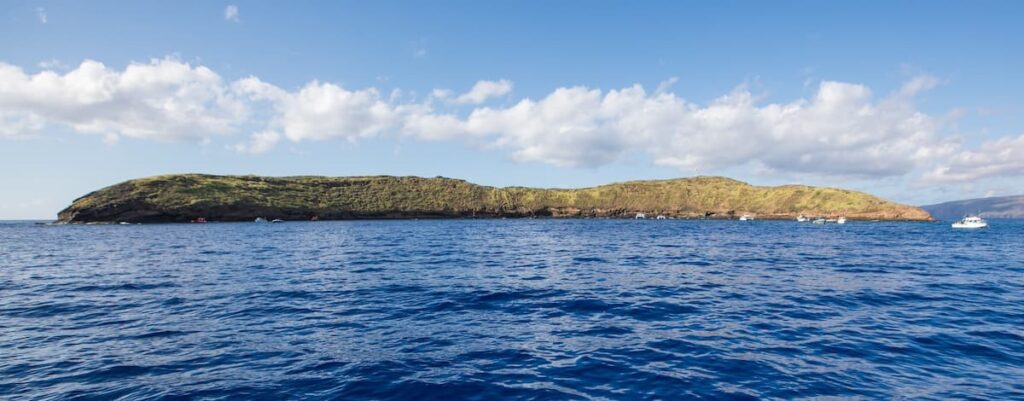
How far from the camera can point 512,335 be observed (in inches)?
683

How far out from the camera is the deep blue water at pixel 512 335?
12359mm

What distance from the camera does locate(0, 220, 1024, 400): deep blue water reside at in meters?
12.4

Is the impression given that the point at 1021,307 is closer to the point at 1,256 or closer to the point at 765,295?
the point at 765,295

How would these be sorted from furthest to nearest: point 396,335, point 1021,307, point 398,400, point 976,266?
1. point 976,266
2. point 1021,307
3. point 396,335
4. point 398,400

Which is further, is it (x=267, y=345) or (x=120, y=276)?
(x=120, y=276)

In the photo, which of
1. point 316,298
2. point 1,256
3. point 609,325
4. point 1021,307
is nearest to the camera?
point 609,325

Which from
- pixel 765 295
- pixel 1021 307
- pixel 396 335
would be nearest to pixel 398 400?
pixel 396 335

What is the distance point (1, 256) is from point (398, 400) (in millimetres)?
68382

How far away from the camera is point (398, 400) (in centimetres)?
1133

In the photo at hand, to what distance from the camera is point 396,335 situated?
17266 millimetres

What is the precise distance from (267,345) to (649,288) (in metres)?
20.3

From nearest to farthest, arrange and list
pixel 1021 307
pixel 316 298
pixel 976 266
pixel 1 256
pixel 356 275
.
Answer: pixel 1021 307 < pixel 316 298 < pixel 356 275 < pixel 976 266 < pixel 1 256

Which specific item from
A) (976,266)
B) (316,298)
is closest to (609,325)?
(316,298)

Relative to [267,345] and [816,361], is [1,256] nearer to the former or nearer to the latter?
[267,345]
